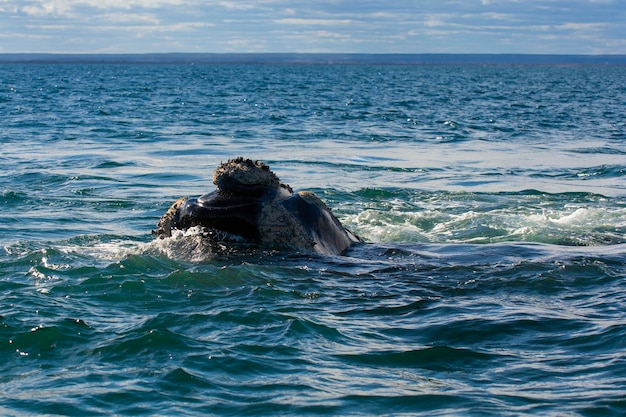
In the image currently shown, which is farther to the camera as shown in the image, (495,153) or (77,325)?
(495,153)

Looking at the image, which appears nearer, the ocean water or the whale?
the ocean water

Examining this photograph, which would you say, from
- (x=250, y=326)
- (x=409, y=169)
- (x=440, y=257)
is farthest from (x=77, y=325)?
(x=409, y=169)

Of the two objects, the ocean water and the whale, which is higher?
the whale

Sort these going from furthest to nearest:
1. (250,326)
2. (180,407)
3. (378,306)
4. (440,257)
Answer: (440,257) < (378,306) < (250,326) < (180,407)

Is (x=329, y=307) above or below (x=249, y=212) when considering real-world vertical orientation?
below

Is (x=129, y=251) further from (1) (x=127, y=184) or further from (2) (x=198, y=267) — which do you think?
(1) (x=127, y=184)

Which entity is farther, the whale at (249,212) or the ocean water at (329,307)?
the whale at (249,212)

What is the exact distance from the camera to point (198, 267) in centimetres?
816

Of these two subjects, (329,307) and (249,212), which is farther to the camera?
(249,212)

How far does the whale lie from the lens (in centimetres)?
820

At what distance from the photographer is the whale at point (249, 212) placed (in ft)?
26.9

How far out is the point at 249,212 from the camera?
823 centimetres

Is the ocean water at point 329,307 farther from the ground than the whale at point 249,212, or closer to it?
closer to it

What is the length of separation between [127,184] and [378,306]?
Answer: 30.2 feet
